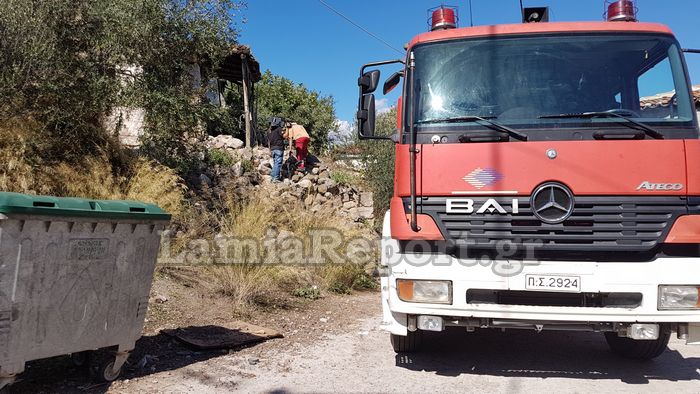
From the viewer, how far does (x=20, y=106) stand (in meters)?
7.25

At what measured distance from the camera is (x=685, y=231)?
393 centimetres

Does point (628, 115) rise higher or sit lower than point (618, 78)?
lower

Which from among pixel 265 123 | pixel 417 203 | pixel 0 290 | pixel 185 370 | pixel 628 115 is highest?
pixel 265 123

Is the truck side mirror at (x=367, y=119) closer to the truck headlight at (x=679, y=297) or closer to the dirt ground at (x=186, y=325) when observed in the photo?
the dirt ground at (x=186, y=325)

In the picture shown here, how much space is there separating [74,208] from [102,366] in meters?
1.30

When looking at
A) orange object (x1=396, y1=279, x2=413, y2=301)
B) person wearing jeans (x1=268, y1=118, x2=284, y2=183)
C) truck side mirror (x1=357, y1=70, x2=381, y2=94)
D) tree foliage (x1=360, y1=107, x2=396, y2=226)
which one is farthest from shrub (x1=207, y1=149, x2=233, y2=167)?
orange object (x1=396, y1=279, x2=413, y2=301)

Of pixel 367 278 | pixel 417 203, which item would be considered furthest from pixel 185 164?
pixel 417 203

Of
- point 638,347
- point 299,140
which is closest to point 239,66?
point 299,140

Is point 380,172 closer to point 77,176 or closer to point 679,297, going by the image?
point 77,176

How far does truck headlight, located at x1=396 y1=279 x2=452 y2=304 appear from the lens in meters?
4.16

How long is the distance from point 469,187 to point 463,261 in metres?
0.57

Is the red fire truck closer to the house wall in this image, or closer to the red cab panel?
the red cab panel

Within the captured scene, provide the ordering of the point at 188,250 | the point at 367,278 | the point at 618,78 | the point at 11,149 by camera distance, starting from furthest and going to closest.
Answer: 1. the point at 367,278
2. the point at 188,250
3. the point at 11,149
4. the point at 618,78

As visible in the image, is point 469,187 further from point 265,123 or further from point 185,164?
point 265,123
